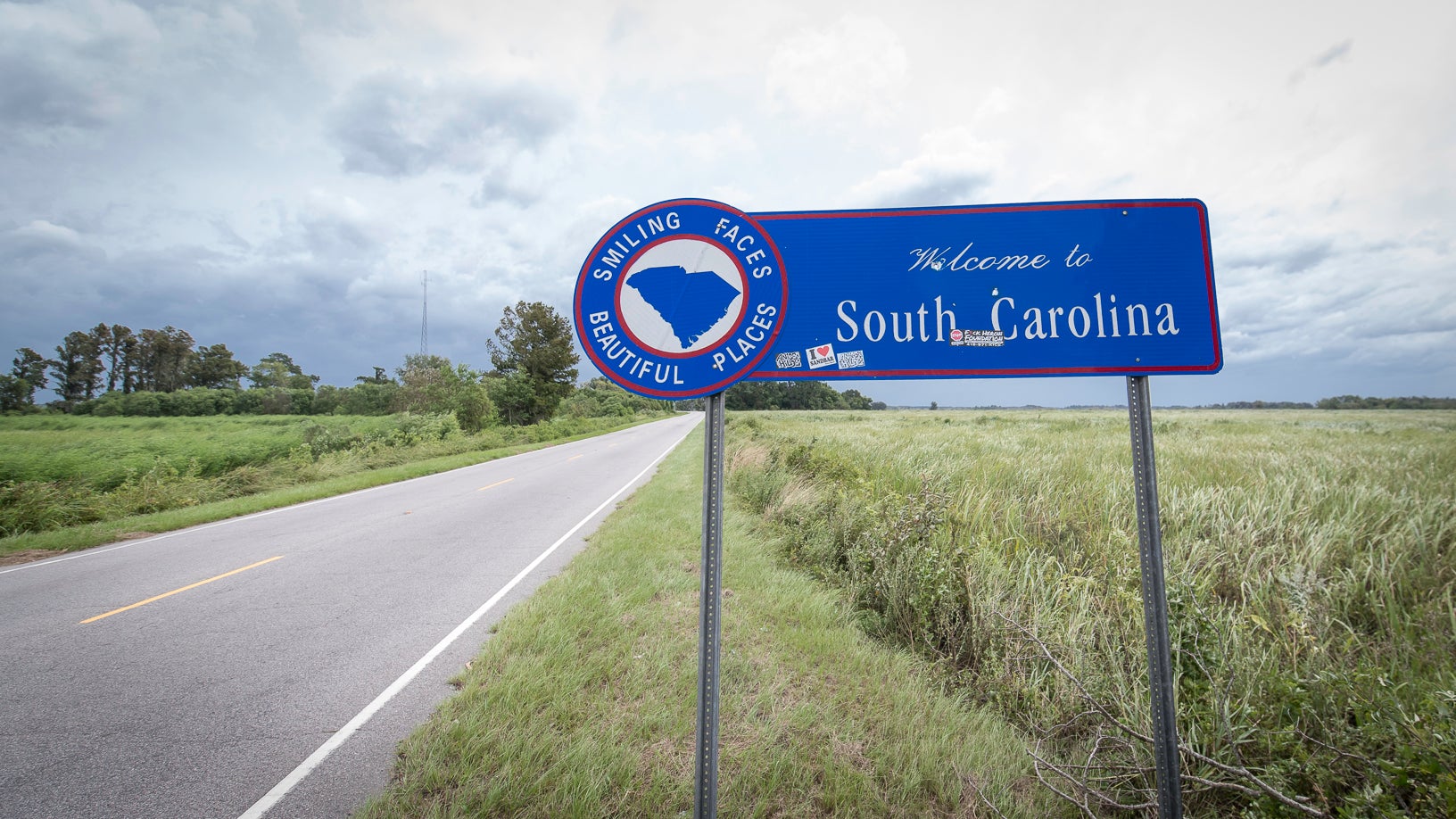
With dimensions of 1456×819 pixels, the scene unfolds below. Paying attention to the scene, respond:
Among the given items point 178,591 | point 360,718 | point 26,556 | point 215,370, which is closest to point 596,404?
point 215,370

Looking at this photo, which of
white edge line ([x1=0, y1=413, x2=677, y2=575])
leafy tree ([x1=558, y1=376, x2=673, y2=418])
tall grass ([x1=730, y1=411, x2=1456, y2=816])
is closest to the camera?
tall grass ([x1=730, y1=411, x2=1456, y2=816])

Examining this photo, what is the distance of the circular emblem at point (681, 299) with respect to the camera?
174 centimetres

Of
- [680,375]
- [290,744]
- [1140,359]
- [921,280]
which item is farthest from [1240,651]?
[290,744]

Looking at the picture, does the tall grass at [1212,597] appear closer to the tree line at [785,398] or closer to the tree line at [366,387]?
the tree line at [785,398]

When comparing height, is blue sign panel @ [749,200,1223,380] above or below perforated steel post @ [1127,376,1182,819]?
above

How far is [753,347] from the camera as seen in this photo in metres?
1.79

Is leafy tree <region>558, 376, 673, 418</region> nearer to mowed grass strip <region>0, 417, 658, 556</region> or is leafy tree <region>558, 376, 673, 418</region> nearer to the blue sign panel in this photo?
mowed grass strip <region>0, 417, 658, 556</region>

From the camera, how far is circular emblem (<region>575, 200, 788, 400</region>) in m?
1.74

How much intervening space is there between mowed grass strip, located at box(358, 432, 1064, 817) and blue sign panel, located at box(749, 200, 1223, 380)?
5.55ft

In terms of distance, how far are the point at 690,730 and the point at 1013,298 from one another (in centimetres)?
250

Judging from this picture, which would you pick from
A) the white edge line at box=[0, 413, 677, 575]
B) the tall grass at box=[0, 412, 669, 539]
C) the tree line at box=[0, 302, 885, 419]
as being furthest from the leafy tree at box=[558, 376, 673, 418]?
the white edge line at box=[0, 413, 677, 575]

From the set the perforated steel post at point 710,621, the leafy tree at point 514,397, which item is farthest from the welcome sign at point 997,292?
the leafy tree at point 514,397

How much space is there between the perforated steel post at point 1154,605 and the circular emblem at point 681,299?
147cm

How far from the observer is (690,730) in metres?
2.64
